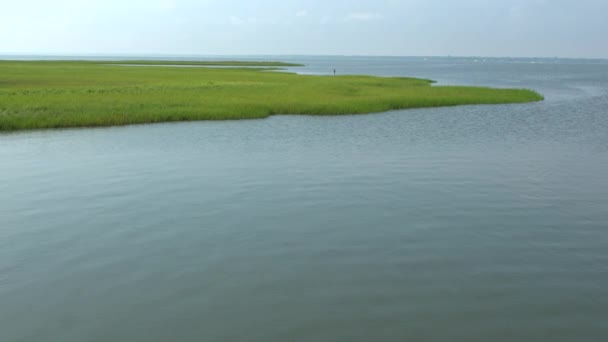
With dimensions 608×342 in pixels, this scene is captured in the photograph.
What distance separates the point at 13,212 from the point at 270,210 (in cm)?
827

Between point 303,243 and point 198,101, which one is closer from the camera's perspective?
point 303,243

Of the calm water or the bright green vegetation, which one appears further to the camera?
the bright green vegetation

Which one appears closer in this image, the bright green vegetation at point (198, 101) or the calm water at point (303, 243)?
the calm water at point (303, 243)

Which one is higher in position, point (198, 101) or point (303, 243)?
point (198, 101)

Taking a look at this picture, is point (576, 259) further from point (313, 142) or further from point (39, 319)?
point (313, 142)

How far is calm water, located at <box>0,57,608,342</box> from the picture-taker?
33.0 ft

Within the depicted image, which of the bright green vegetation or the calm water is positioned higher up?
the bright green vegetation

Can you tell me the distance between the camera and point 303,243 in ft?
46.9

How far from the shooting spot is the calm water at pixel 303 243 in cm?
1006

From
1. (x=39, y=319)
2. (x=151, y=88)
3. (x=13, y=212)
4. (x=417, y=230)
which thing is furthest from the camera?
(x=151, y=88)

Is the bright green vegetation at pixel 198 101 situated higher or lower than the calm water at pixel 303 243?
higher

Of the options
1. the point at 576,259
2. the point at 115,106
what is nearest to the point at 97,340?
the point at 576,259

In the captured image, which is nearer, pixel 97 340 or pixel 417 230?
pixel 97 340

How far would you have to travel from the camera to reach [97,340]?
941 centimetres
